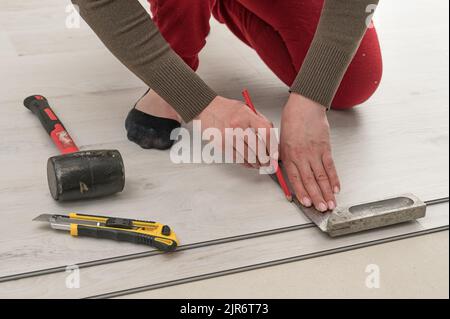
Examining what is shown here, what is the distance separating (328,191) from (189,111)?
0.34 metres

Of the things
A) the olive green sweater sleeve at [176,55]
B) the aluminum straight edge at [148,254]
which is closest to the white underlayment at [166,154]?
the aluminum straight edge at [148,254]

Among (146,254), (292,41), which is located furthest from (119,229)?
(292,41)

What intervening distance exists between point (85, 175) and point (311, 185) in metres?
0.47

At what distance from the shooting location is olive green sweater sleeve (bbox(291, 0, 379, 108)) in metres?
1.50

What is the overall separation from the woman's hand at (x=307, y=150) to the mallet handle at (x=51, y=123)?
50 cm

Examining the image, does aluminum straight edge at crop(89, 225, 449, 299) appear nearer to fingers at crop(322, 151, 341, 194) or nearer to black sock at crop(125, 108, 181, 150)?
fingers at crop(322, 151, 341, 194)

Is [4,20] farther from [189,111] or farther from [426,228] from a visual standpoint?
[426,228]

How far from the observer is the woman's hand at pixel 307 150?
5.01 feet

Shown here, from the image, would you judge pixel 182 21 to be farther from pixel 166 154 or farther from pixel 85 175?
pixel 85 175

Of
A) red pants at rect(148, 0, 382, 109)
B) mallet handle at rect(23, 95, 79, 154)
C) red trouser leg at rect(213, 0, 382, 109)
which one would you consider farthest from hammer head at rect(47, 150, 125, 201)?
red trouser leg at rect(213, 0, 382, 109)

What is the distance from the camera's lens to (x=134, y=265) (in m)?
1.36

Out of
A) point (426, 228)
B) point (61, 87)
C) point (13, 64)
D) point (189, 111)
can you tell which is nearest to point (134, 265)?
point (189, 111)

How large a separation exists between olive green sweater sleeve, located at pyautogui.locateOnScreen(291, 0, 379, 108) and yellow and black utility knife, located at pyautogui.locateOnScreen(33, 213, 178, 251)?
436 mm

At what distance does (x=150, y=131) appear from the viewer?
1721 mm
